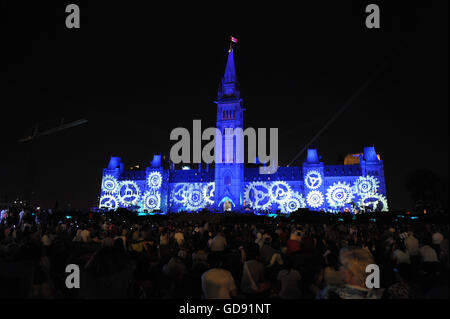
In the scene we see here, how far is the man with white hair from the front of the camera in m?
4.61

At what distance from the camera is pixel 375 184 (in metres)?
68.4

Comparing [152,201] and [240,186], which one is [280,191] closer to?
[240,186]

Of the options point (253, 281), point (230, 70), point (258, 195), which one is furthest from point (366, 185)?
point (253, 281)

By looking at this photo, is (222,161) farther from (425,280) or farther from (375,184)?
(425,280)

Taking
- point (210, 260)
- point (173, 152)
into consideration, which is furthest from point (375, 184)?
point (210, 260)

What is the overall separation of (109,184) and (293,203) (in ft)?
162

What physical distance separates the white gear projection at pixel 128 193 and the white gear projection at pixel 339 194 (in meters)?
47.7

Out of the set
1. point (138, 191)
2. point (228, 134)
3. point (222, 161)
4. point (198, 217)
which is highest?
point (228, 134)

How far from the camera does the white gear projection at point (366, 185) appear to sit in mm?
68125

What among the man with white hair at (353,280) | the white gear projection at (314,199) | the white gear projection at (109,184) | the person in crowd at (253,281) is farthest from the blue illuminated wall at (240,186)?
the man with white hair at (353,280)

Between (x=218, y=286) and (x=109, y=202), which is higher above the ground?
(x=109, y=202)

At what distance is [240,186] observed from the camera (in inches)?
2771

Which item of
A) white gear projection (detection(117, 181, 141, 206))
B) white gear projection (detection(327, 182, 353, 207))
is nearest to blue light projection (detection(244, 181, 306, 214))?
white gear projection (detection(327, 182, 353, 207))

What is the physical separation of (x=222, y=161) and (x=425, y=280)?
66.4 m
